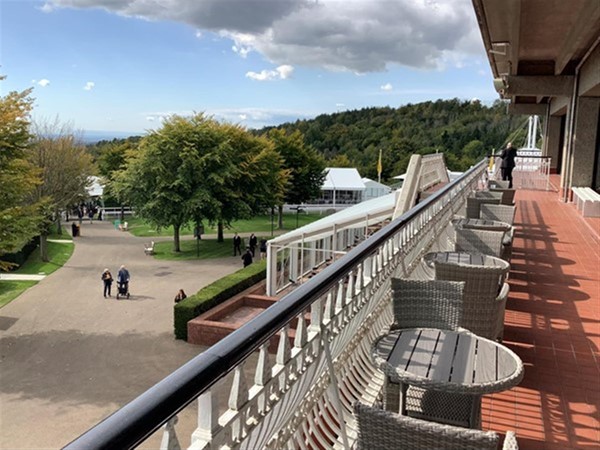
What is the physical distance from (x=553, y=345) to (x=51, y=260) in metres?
27.0

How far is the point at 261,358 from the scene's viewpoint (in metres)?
1.58

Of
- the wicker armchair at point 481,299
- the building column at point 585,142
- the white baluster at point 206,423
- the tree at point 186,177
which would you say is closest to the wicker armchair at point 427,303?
the wicker armchair at point 481,299

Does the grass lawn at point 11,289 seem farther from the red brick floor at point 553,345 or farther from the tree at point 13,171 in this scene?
the red brick floor at point 553,345

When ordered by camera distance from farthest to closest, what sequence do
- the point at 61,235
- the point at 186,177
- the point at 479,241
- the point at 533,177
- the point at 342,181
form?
the point at 342,181, the point at 61,235, the point at 186,177, the point at 533,177, the point at 479,241

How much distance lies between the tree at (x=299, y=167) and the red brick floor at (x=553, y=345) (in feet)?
114

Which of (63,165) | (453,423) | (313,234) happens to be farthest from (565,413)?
(63,165)

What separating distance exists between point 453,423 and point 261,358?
54.8 inches

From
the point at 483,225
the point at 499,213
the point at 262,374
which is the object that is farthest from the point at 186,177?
the point at 262,374

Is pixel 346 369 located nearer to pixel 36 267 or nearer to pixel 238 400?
pixel 238 400

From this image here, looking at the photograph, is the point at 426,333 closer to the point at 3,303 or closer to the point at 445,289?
the point at 445,289

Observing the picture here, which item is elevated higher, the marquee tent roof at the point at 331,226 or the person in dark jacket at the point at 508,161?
the person in dark jacket at the point at 508,161

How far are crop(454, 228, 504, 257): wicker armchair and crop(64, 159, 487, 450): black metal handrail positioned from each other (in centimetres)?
362

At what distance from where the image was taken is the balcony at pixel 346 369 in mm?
1181

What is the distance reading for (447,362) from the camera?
2.38 m
